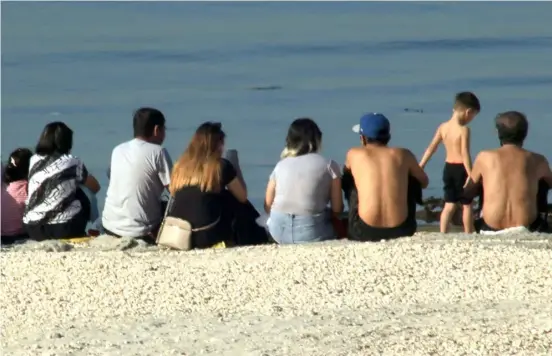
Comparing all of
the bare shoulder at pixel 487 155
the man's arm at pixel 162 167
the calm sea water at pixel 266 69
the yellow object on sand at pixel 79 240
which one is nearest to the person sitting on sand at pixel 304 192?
the man's arm at pixel 162 167

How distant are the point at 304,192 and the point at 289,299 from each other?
6.12 ft

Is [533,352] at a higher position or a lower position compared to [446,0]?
lower

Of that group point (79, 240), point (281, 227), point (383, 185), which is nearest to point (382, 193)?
point (383, 185)

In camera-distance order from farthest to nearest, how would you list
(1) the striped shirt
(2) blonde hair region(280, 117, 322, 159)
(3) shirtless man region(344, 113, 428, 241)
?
(1) the striped shirt, (2) blonde hair region(280, 117, 322, 159), (3) shirtless man region(344, 113, 428, 241)

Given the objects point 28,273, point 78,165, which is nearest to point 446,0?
point 78,165

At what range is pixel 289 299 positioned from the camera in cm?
755

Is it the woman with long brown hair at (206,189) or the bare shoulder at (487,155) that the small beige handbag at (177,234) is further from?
the bare shoulder at (487,155)

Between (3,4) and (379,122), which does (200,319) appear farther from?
(3,4)

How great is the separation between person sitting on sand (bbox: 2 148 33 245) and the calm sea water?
284 centimetres

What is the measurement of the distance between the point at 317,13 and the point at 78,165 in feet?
50.1

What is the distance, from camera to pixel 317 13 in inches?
982

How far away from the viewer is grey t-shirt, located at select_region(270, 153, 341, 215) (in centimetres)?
934

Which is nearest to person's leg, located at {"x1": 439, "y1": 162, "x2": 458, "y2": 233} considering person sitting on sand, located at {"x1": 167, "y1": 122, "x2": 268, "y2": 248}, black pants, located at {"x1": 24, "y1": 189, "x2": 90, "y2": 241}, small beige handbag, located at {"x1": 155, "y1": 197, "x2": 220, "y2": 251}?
person sitting on sand, located at {"x1": 167, "y1": 122, "x2": 268, "y2": 248}

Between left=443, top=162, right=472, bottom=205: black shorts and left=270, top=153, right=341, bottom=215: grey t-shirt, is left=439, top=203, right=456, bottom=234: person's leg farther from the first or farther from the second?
left=270, top=153, right=341, bottom=215: grey t-shirt
